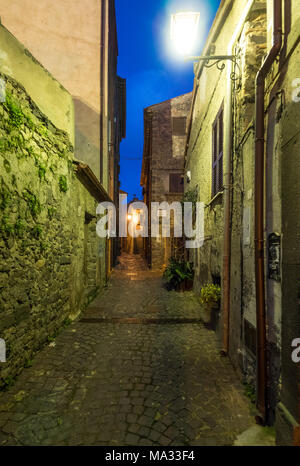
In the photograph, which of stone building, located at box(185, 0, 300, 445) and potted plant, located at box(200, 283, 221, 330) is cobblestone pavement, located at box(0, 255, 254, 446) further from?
stone building, located at box(185, 0, 300, 445)

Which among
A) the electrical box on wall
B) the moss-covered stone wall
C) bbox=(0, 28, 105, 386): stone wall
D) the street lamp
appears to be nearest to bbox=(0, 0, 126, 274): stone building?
bbox=(0, 28, 105, 386): stone wall

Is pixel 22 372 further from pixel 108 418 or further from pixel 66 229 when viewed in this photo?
pixel 66 229

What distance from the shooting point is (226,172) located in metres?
3.87

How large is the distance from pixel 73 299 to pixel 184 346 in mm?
2615

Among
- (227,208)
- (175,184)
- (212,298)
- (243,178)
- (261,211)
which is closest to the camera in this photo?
(261,211)

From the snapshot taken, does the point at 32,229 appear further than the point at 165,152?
No

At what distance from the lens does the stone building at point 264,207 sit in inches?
79.6

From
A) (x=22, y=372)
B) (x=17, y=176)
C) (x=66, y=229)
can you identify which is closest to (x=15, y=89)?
(x=17, y=176)

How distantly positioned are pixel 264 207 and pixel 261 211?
0.06 metres

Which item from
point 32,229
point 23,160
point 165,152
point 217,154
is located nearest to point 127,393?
point 32,229

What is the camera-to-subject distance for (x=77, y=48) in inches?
346

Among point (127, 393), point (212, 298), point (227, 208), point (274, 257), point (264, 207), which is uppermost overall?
point (227, 208)

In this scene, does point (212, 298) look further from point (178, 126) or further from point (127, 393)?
point (178, 126)
